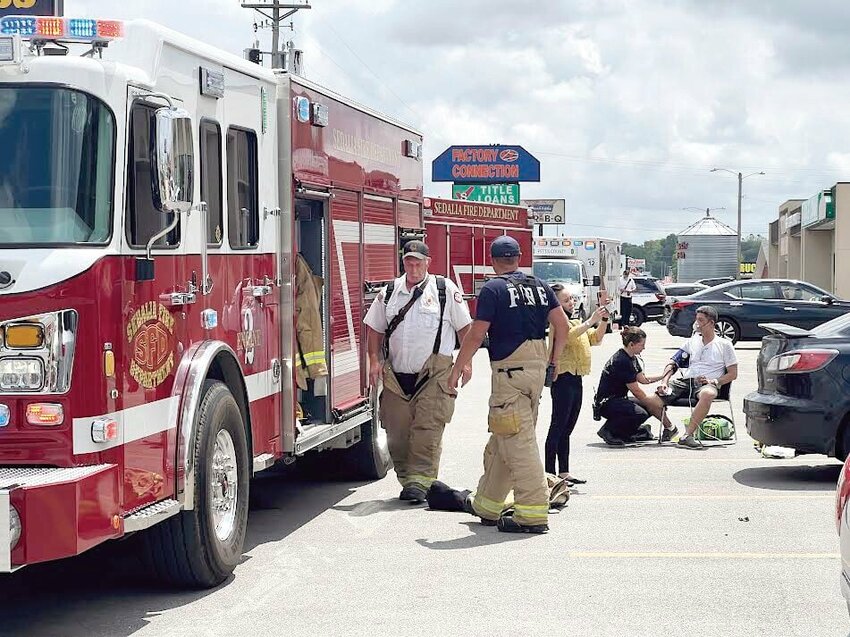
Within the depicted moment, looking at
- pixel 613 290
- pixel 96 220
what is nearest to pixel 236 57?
pixel 96 220

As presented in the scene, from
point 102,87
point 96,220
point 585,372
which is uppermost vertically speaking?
point 102,87

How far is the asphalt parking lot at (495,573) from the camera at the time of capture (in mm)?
6664

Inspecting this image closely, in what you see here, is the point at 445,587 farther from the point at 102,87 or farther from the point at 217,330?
the point at 102,87

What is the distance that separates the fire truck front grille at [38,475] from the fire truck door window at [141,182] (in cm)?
113

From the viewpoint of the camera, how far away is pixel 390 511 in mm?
9938

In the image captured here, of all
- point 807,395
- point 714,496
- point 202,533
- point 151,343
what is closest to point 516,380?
point 714,496

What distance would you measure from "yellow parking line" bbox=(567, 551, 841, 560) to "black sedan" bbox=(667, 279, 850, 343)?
2035 centimetres

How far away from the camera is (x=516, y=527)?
29.9ft

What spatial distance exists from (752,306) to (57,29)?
78.7ft

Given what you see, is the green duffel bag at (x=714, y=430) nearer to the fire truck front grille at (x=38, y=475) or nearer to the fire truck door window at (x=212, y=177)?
the fire truck door window at (x=212, y=177)

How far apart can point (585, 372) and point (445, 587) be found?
12.7 feet

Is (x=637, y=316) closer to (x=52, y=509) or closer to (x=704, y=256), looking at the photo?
(x=52, y=509)

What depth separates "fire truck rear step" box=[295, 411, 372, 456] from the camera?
9202mm

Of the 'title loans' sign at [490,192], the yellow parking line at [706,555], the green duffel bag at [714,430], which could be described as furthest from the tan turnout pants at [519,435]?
the 'title loans' sign at [490,192]
